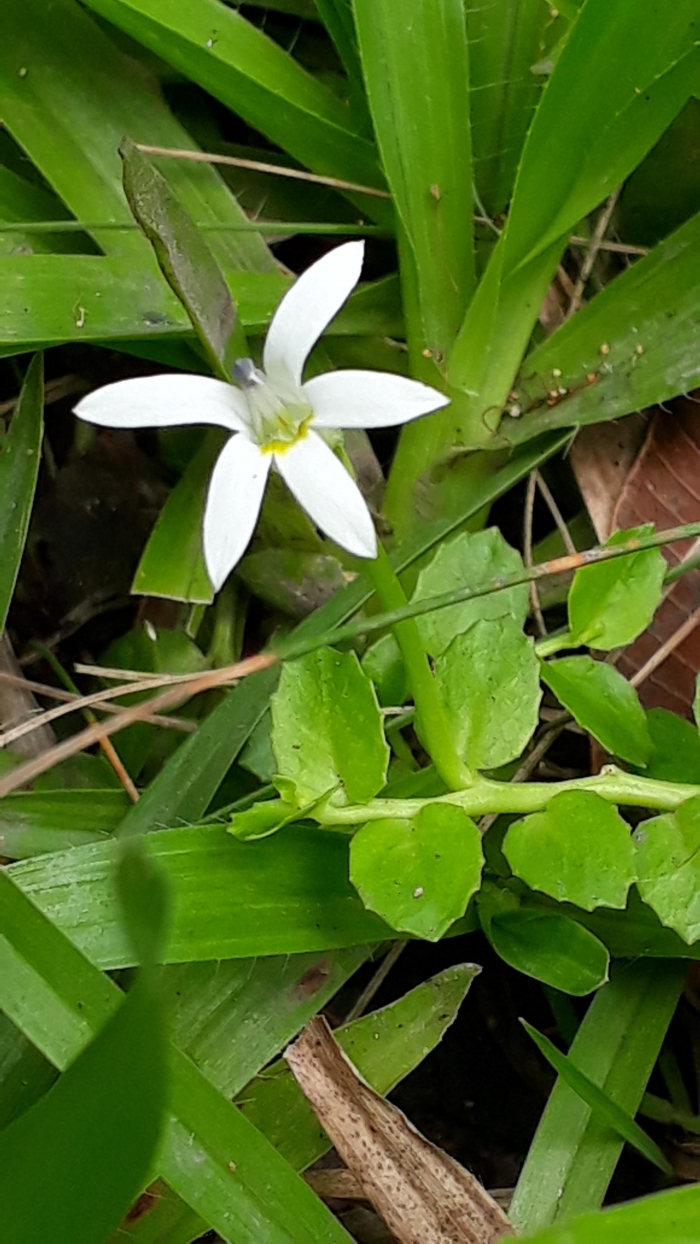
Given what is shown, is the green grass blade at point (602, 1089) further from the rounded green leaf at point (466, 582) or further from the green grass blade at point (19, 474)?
the green grass blade at point (19, 474)

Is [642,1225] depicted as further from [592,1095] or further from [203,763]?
[203,763]

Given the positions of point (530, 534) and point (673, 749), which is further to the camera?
point (530, 534)

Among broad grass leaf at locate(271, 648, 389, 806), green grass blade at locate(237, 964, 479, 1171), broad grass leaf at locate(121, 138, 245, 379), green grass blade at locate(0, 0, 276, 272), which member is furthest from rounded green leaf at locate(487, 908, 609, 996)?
green grass blade at locate(0, 0, 276, 272)

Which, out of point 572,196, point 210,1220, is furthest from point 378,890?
point 572,196

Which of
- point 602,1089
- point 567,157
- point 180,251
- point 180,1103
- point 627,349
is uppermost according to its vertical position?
point 180,251

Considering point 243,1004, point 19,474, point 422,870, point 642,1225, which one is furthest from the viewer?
A: point 19,474

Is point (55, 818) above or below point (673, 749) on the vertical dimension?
above

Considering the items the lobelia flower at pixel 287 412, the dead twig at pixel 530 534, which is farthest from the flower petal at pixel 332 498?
the dead twig at pixel 530 534

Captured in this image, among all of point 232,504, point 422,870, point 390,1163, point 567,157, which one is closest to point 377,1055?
point 390,1163
